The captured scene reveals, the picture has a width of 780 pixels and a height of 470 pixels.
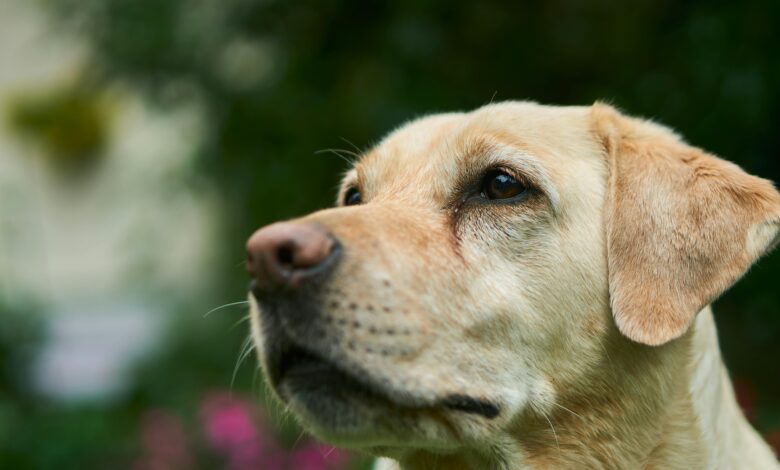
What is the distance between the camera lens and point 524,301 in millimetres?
2555

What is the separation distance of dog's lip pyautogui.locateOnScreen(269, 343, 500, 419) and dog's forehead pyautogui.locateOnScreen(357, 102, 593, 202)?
27.5 inches

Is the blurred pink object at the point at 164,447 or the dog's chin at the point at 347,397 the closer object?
the dog's chin at the point at 347,397

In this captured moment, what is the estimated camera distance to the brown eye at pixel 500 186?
108 inches

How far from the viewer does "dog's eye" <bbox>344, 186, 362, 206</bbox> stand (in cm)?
332

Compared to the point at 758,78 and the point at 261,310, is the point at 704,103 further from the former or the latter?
the point at 261,310

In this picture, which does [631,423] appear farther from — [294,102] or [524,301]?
[294,102]

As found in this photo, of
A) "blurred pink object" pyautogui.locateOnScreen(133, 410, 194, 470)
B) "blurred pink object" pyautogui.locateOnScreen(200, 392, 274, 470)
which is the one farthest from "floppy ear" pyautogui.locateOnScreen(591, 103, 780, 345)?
"blurred pink object" pyautogui.locateOnScreen(133, 410, 194, 470)

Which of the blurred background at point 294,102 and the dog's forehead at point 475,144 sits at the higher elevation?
the dog's forehead at point 475,144

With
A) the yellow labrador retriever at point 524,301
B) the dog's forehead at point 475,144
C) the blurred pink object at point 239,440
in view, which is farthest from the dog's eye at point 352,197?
the blurred pink object at point 239,440

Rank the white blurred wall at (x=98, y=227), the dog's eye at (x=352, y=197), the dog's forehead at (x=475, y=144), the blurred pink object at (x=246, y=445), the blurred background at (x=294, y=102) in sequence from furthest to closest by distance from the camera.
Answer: the white blurred wall at (x=98, y=227), the blurred pink object at (x=246, y=445), the blurred background at (x=294, y=102), the dog's eye at (x=352, y=197), the dog's forehead at (x=475, y=144)

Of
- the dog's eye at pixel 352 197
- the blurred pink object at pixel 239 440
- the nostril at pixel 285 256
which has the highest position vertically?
the nostril at pixel 285 256

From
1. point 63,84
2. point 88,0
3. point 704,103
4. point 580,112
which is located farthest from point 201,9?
point 63,84

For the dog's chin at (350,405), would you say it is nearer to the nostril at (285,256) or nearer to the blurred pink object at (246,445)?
the nostril at (285,256)

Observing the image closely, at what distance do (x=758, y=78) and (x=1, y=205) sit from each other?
6.79 metres
